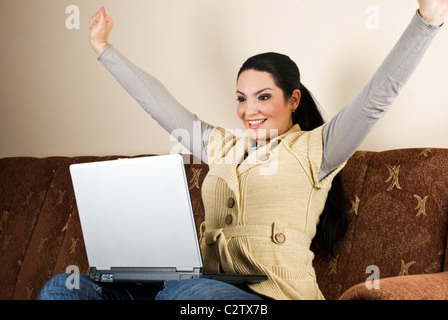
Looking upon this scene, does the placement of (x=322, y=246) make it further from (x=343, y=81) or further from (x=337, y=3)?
(x=337, y=3)

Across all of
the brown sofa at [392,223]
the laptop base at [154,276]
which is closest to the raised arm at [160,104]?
the brown sofa at [392,223]

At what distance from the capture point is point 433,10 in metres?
0.95

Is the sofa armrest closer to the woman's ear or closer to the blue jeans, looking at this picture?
the blue jeans

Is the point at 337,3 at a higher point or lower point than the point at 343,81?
higher

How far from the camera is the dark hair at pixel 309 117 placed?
1336 mm

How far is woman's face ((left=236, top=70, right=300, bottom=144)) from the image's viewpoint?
141 centimetres

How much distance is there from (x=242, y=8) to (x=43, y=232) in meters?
1.17

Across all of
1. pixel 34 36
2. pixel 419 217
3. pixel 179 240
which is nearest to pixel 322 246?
pixel 419 217

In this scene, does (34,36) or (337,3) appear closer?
(337,3)

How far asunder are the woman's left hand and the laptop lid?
1.85 ft

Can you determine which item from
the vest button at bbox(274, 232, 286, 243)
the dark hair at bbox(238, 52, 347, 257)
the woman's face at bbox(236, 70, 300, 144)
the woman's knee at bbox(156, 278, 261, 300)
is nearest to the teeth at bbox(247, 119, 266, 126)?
the woman's face at bbox(236, 70, 300, 144)

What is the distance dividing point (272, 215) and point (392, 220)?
1.04ft

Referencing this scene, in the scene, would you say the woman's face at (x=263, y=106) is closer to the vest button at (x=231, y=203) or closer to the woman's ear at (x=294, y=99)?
the woman's ear at (x=294, y=99)

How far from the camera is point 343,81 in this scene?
164 cm
